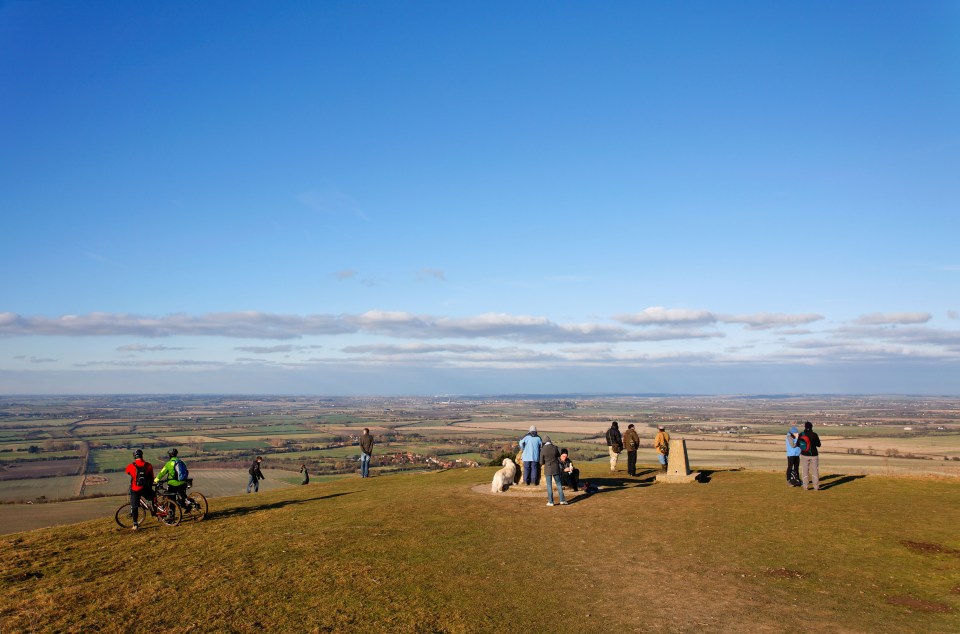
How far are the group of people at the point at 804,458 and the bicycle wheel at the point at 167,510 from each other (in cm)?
2006

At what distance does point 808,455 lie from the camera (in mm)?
21156

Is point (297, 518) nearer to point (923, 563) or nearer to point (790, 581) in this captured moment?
point (790, 581)

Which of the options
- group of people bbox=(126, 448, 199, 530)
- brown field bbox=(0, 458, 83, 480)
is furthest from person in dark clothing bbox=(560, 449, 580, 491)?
brown field bbox=(0, 458, 83, 480)

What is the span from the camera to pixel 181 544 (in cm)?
1440

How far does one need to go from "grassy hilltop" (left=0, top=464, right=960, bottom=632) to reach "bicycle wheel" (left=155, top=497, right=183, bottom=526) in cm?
38

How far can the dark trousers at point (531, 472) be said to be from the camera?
2192 cm

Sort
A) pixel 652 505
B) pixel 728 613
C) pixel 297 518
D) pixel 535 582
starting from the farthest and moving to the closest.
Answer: pixel 652 505 → pixel 297 518 → pixel 535 582 → pixel 728 613

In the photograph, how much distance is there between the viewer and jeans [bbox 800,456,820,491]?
69.5 feet

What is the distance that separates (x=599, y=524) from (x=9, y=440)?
141820mm

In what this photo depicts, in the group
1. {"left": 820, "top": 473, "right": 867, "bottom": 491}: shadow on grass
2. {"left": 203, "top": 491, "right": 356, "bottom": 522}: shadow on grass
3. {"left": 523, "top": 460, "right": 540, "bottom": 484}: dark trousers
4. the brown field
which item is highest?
{"left": 523, "top": 460, "right": 540, "bottom": 484}: dark trousers

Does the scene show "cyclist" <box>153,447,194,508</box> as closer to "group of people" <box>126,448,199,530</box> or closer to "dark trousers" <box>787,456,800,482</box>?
"group of people" <box>126,448,199,530</box>

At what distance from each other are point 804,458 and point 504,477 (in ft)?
36.4

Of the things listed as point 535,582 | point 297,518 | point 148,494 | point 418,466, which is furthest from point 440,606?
point 418,466

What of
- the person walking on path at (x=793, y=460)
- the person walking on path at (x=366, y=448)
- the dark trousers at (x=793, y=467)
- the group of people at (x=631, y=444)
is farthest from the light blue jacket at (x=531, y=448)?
the person walking on path at (x=366, y=448)
